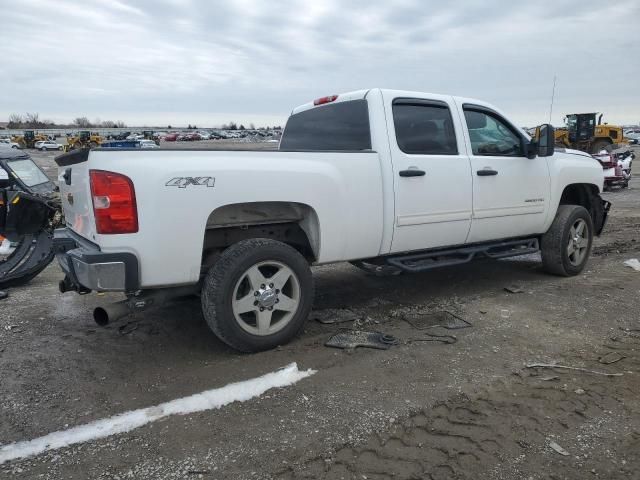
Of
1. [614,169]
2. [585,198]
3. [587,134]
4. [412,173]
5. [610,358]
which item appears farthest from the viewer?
[587,134]

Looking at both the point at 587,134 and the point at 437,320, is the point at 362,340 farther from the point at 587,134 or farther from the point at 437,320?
the point at 587,134

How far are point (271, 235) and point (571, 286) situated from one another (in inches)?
141

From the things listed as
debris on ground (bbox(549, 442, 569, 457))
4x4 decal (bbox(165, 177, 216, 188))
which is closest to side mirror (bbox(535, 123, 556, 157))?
debris on ground (bbox(549, 442, 569, 457))

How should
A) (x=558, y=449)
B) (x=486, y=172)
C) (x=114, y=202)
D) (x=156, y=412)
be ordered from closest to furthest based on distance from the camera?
(x=558, y=449) < (x=156, y=412) < (x=114, y=202) < (x=486, y=172)

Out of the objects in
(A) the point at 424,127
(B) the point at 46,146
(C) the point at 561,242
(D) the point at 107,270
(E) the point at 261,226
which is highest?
(A) the point at 424,127

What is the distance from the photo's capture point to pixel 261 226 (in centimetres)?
420

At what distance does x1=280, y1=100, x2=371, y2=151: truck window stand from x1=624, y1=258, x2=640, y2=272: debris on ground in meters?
4.34

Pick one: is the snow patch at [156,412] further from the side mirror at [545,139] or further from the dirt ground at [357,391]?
the side mirror at [545,139]

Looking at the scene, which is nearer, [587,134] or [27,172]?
[27,172]

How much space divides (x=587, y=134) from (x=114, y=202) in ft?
96.8

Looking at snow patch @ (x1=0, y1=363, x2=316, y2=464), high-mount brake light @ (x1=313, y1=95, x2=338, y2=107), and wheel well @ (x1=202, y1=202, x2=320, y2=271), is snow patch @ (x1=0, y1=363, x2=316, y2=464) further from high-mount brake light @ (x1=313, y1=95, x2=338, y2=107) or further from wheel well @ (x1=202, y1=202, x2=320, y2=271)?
high-mount brake light @ (x1=313, y1=95, x2=338, y2=107)

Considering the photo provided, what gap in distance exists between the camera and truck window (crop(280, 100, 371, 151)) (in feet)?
14.9

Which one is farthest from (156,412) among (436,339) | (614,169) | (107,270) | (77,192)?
(614,169)

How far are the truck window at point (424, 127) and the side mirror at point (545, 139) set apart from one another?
3.65 feet
